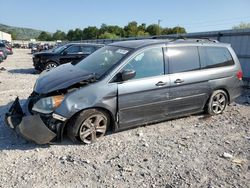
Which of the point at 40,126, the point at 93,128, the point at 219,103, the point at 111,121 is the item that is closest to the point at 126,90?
the point at 111,121

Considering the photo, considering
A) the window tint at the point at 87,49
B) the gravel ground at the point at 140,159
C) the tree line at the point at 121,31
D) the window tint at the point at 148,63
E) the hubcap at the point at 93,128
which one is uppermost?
the tree line at the point at 121,31

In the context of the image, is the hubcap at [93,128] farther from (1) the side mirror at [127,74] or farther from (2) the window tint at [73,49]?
(2) the window tint at [73,49]

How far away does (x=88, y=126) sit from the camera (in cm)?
492

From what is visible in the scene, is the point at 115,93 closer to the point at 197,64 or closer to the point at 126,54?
the point at 126,54

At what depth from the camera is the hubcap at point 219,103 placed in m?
6.63

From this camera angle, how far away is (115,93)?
16.5ft

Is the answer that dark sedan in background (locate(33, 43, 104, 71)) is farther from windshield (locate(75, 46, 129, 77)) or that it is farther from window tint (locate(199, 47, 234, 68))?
window tint (locate(199, 47, 234, 68))

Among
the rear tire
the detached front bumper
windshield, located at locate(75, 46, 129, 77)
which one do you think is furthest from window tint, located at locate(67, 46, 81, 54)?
the detached front bumper

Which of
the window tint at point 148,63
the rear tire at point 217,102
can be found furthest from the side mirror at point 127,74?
the rear tire at point 217,102

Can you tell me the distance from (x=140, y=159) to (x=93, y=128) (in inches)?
41.4

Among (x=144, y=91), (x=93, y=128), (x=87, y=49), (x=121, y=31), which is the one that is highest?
(x=121, y=31)

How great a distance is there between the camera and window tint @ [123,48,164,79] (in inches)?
210

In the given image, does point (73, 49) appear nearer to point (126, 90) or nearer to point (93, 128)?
point (126, 90)

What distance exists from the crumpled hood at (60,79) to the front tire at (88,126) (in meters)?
0.60
